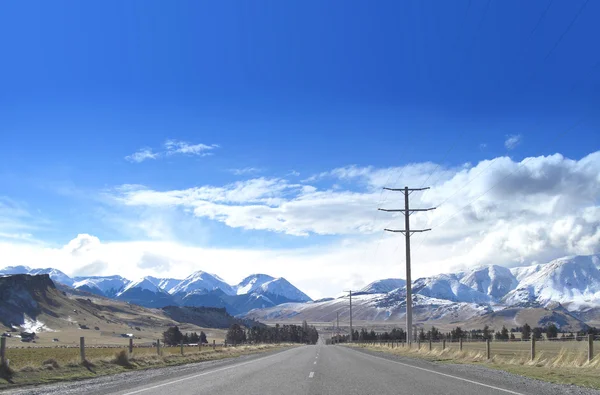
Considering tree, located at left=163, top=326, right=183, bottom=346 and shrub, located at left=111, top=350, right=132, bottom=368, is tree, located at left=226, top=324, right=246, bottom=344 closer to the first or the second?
tree, located at left=163, top=326, right=183, bottom=346

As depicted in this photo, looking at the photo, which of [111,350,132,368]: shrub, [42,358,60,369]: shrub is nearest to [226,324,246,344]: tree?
[111,350,132,368]: shrub

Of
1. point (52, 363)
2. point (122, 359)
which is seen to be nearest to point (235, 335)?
point (122, 359)

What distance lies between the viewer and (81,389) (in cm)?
1819

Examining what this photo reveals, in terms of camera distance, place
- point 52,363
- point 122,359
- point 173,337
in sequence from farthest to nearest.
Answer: point 173,337 → point 122,359 → point 52,363

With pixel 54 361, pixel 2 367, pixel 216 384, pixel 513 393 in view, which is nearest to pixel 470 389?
pixel 513 393

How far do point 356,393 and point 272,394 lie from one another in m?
2.24

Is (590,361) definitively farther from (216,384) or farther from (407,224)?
(407,224)

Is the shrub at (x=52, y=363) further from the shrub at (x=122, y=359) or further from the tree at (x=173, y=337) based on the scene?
the tree at (x=173, y=337)

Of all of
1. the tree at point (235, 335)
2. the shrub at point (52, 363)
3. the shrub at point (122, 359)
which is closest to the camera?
the shrub at point (52, 363)

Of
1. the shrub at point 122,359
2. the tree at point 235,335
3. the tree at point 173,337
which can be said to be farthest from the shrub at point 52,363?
the tree at point 235,335

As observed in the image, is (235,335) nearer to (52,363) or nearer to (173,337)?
(173,337)

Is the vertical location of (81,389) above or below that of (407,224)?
below

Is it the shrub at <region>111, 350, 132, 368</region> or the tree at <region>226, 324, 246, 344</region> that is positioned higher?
the shrub at <region>111, 350, 132, 368</region>

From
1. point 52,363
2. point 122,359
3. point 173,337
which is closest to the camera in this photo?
point 52,363
